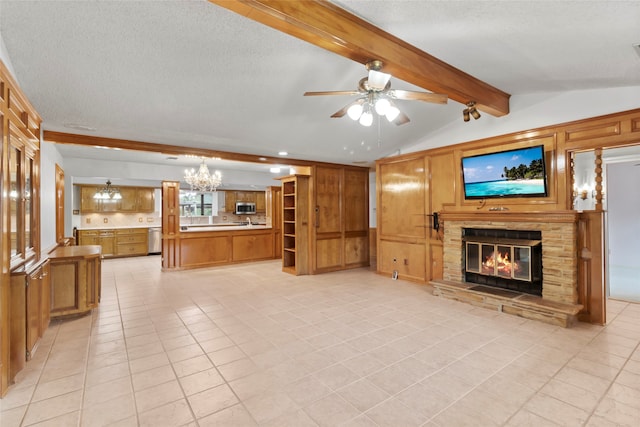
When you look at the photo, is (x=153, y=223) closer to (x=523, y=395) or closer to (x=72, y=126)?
(x=72, y=126)

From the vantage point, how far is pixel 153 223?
31.8 feet

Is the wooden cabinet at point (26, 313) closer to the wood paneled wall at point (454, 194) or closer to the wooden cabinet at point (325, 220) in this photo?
the wooden cabinet at point (325, 220)

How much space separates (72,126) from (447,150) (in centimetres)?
533

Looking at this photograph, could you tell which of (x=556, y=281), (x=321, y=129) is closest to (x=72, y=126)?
(x=321, y=129)

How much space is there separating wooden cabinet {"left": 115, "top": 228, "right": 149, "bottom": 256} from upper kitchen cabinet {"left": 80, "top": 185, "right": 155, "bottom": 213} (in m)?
0.65

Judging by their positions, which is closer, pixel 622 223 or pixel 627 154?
pixel 627 154

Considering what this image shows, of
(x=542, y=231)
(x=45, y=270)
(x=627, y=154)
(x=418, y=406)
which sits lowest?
(x=418, y=406)

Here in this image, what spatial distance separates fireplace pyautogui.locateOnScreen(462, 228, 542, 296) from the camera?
3979mm

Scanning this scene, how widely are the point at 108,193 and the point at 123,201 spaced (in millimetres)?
430

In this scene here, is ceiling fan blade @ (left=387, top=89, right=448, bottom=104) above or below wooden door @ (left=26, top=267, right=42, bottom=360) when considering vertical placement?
above

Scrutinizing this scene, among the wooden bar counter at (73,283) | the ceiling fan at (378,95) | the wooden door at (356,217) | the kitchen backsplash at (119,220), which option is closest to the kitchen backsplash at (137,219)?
the kitchen backsplash at (119,220)

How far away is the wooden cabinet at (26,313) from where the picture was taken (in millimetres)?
2441

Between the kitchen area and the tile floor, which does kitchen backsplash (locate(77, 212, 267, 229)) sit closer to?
the kitchen area

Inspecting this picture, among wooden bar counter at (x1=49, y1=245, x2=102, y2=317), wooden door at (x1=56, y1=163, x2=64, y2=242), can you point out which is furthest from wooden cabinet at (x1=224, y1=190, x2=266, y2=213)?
wooden bar counter at (x1=49, y1=245, x2=102, y2=317)
